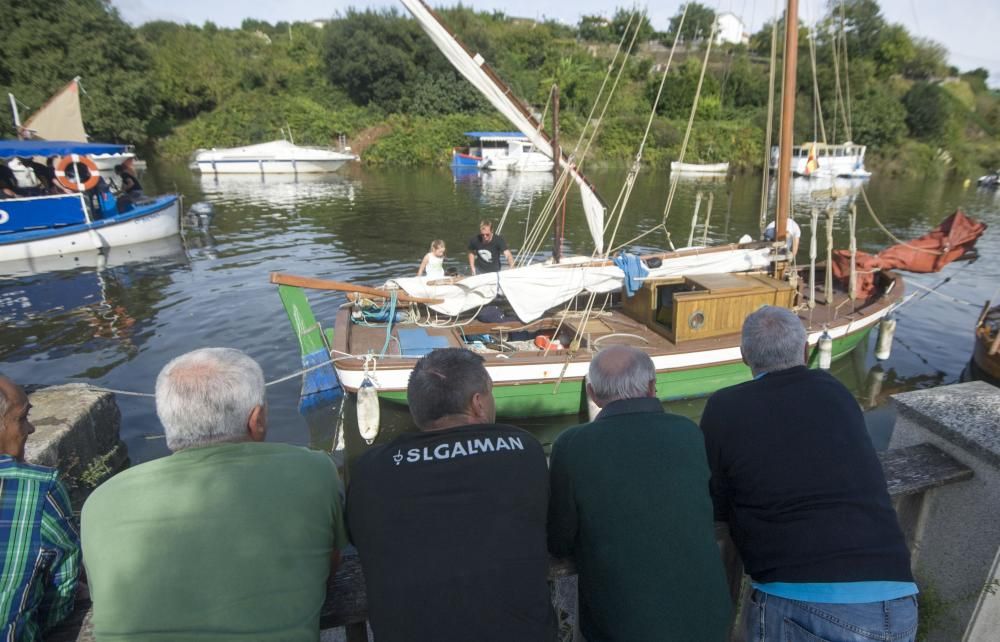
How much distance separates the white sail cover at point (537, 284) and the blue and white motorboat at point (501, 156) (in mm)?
34448

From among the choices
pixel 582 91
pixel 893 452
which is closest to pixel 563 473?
pixel 893 452

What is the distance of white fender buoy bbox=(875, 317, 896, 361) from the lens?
975cm

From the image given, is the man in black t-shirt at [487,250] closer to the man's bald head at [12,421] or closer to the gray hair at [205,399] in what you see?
the man's bald head at [12,421]

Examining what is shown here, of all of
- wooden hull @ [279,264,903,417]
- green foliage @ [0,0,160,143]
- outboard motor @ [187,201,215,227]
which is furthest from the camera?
green foliage @ [0,0,160,143]

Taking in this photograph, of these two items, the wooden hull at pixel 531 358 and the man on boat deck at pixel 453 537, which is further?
the wooden hull at pixel 531 358

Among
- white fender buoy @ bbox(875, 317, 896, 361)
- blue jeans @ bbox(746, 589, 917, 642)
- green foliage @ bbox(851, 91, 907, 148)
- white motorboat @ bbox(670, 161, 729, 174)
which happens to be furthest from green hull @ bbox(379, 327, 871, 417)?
green foliage @ bbox(851, 91, 907, 148)

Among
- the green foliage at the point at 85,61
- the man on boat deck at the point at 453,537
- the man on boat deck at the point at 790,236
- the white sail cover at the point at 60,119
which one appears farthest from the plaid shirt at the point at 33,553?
the green foliage at the point at 85,61

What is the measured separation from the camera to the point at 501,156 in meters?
43.4

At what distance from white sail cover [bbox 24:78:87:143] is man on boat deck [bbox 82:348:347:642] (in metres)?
25.1

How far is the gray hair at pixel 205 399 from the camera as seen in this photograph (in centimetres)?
175

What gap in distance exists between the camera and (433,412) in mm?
1944

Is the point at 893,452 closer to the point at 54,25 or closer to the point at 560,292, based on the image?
the point at 560,292

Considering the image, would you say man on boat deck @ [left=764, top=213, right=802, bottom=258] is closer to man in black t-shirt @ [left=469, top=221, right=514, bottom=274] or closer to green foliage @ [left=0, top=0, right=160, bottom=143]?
man in black t-shirt @ [left=469, top=221, right=514, bottom=274]

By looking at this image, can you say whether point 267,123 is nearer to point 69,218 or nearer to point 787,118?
point 69,218
